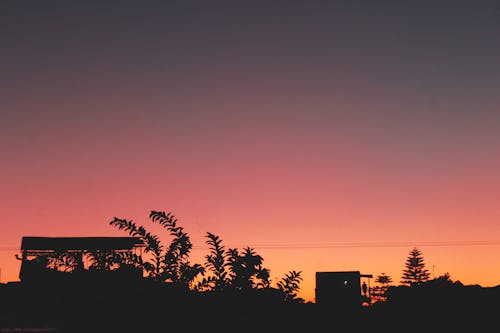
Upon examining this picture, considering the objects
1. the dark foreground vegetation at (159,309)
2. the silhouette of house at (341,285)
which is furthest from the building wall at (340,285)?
the dark foreground vegetation at (159,309)

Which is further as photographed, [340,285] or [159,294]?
[340,285]

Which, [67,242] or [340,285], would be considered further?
[67,242]

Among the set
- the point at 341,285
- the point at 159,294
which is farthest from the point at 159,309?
the point at 341,285

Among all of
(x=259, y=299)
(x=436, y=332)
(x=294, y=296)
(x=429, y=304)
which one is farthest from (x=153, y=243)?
(x=429, y=304)

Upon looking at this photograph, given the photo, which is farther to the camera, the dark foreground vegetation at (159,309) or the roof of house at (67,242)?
the roof of house at (67,242)

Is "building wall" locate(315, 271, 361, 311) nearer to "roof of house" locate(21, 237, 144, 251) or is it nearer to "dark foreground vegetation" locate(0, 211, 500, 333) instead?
"roof of house" locate(21, 237, 144, 251)

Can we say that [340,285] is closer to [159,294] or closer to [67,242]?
[67,242]

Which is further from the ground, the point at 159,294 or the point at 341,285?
the point at 341,285

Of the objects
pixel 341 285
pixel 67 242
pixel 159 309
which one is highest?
pixel 67 242

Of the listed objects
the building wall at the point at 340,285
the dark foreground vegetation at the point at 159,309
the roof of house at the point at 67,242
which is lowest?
the dark foreground vegetation at the point at 159,309

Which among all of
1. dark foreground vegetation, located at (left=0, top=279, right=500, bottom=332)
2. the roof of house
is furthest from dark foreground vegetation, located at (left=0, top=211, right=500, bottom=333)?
the roof of house

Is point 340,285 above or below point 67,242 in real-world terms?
below

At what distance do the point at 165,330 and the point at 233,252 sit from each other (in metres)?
0.93

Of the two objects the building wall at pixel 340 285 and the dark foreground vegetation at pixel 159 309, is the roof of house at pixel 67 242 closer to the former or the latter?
the building wall at pixel 340 285
